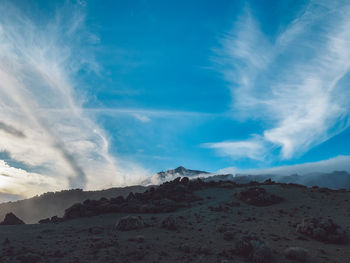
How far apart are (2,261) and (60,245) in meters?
4.03

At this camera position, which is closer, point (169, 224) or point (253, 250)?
point (253, 250)

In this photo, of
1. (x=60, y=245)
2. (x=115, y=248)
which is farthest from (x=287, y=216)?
(x=60, y=245)

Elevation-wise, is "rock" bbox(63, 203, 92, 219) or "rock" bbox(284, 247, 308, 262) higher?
"rock" bbox(63, 203, 92, 219)

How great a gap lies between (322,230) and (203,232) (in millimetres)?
11224

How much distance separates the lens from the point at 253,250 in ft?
56.5

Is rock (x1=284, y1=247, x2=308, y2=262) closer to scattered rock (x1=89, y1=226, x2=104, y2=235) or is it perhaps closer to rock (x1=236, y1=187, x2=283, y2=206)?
scattered rock (x1=89, y1=226, x2=104, y2=235)

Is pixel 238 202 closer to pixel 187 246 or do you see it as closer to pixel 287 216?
pixel 287 216

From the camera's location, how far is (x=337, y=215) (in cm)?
2944

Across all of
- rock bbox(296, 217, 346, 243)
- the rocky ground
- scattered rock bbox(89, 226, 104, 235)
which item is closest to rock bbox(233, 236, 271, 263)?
the rocky ground

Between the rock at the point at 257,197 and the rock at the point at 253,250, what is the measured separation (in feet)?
60.3

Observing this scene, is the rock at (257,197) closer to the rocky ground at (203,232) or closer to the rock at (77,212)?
the rocky ground at (203,232)

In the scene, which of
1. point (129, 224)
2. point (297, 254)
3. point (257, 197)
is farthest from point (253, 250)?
point (257, 197)

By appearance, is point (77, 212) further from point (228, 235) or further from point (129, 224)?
point (228, 235)

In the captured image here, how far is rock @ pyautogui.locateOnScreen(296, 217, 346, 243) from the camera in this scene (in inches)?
850
